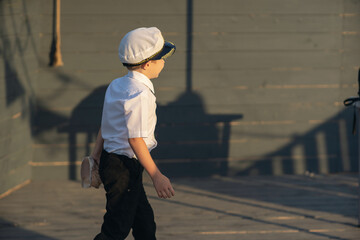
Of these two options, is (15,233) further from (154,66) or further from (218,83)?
(218,83)

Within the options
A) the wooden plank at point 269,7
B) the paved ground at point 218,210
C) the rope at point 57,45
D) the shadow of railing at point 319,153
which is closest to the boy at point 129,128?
the paved ground at point 218,210

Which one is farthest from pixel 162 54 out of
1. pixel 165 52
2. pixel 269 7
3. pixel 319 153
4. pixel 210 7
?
pixel 319 153

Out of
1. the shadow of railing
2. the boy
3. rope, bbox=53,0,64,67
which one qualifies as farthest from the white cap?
the shadow of railing

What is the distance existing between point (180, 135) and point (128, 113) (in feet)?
11.1

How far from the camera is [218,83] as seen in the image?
6359mm

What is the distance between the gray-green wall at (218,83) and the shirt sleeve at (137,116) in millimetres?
3208

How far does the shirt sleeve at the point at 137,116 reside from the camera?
3010 millimetres

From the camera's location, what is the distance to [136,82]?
3.12 metres

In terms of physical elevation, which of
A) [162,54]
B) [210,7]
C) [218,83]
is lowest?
[218,83]

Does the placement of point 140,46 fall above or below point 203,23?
above

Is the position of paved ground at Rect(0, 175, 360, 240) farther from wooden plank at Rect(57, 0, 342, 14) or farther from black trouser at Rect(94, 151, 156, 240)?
wooden plank at Rect(57, 0, 342, 14)

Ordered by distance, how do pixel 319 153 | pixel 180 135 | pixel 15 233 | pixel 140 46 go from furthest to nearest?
pixel 319 153
pixel 180 135
pixel 15 233
pixel 140 46

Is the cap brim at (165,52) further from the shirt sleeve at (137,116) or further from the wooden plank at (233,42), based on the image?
the wooden plank at (233,42)

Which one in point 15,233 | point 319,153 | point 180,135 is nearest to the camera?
point 15,233
